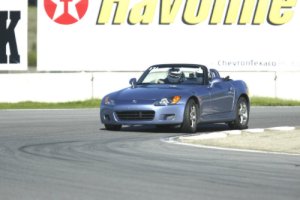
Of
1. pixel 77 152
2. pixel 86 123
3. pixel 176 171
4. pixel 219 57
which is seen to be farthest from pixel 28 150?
pixel 219 57

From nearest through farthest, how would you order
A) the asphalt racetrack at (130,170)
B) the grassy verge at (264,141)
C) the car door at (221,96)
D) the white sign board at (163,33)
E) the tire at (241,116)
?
the asphalt racetrack at (130,170), the grassy verge at (264,141), the car door at (221,96), the tire at (241,116), the white sign board at (163,33)

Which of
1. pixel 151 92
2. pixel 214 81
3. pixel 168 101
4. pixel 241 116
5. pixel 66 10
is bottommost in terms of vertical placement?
pixel 241 116

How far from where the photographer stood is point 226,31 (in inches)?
1475

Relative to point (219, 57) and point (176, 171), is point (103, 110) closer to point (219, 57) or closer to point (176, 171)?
point (176, 171)

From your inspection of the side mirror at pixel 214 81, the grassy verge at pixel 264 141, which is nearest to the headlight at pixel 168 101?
the side mirror at pixel 214 81

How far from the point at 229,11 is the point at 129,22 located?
3.69 m

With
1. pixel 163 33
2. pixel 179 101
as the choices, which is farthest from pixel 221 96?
pixel 163 33

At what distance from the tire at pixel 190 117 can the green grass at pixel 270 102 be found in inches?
560

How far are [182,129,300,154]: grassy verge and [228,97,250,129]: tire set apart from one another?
7.86 feet

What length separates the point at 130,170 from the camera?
11.7 m

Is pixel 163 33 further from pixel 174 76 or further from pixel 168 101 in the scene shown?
pixel 168 101

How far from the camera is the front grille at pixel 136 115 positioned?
18.5 meters

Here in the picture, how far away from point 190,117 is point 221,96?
4.74 ft

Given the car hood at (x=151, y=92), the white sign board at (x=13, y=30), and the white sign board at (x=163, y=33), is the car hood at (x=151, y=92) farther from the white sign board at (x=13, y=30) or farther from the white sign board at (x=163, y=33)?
the white sign board at (x=13, y=30)
